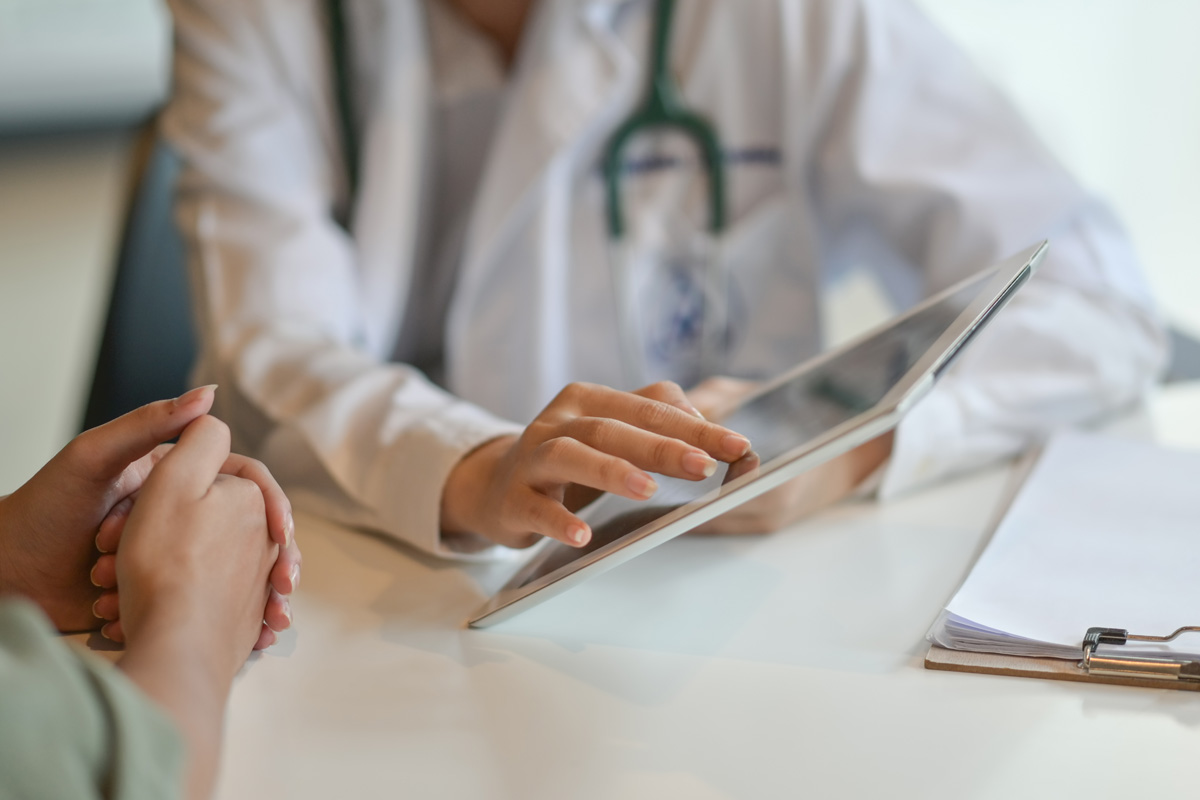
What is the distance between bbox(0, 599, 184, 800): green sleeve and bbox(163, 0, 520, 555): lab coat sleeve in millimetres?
306

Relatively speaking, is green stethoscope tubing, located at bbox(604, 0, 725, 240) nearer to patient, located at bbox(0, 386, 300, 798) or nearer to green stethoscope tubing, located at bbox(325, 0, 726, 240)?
green stethoscope tubing, located at bbox(325, 0, 726, 240)

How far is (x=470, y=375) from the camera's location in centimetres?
92

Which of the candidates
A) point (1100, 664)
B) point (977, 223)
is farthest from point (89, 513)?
point (977, 223)

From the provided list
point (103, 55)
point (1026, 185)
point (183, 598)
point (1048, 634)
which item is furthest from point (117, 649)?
point (103, 55)

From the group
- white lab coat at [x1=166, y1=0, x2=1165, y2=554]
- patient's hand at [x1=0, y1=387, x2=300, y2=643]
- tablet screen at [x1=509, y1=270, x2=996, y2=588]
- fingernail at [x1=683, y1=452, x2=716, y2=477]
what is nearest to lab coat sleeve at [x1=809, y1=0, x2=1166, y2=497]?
white lab coat at [x1=166, y1=0, x2=1165, y2=554]

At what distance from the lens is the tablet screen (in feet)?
1.32

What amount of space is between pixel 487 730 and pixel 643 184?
1.98 ft

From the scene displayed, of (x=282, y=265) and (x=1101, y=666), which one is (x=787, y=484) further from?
(x=282, y=265)

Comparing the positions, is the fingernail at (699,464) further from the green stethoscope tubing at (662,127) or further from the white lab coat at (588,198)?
the green stethoscope tubing at (662,127)

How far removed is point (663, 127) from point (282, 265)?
346 millimetres

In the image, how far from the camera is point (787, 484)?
0.56m

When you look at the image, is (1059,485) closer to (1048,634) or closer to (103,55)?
(1048,634)

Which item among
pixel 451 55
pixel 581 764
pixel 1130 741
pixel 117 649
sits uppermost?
pixel 451 55

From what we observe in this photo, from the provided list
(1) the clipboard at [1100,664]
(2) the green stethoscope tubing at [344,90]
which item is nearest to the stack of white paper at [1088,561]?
(1) the clipboard at [1100,664]
